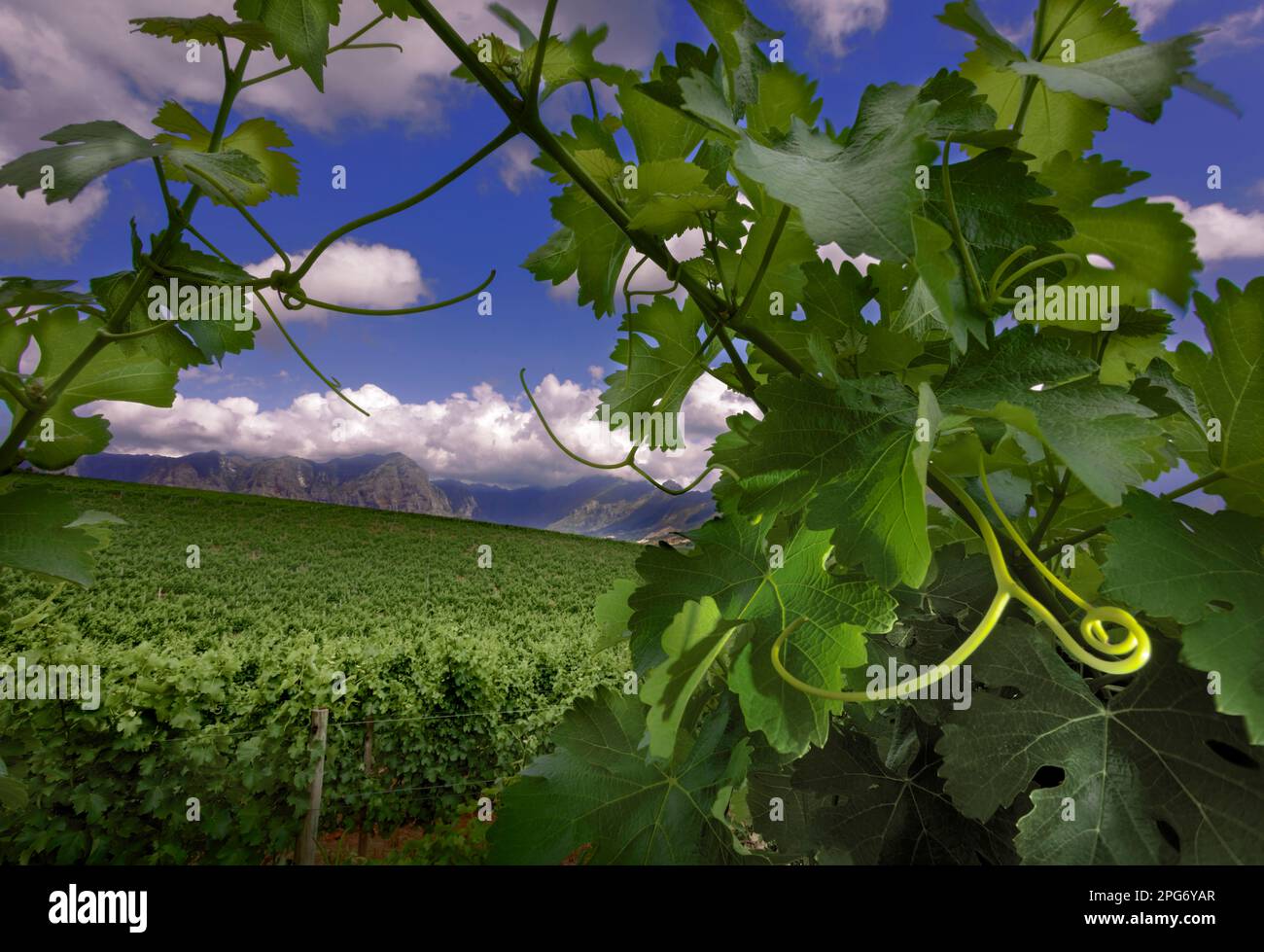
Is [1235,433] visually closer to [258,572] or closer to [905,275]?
[905,275]

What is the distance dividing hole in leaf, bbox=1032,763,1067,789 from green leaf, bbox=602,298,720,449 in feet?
1.20

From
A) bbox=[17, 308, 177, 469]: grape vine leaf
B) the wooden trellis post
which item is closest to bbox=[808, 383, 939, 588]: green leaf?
bbox=[17, 308, 177, 469]: grape vine leaf

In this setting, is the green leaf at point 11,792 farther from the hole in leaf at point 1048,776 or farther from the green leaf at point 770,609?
the hole in leaf at point 1048,776

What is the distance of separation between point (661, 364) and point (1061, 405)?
349 millimetres

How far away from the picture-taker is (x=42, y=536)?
62 cm

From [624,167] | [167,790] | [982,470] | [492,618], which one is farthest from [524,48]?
[492,618]

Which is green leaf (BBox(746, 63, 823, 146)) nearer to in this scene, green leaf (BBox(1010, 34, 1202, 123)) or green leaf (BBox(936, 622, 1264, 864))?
green leaf (BBox(1010, 34, 1202, 123))

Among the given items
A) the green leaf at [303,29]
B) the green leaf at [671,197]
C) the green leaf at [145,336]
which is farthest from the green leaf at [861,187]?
the green leaf at [145,336]

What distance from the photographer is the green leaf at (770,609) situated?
0.47 m

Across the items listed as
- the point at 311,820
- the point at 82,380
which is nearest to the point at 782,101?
the point at 82,380

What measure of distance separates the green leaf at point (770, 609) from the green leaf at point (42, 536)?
1.49 feet

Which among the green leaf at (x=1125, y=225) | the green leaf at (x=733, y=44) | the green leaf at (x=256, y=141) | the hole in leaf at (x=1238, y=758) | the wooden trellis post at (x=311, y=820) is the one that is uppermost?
the green leaf at (x=256, y=141)

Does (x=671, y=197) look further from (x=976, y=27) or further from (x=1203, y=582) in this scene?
(x=1203, y=582)
